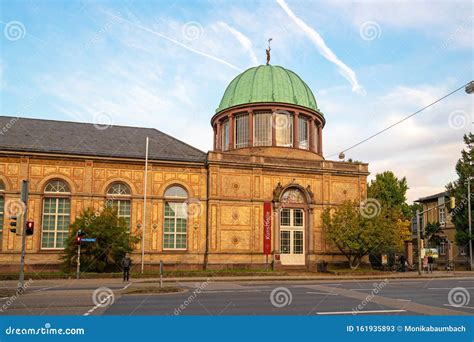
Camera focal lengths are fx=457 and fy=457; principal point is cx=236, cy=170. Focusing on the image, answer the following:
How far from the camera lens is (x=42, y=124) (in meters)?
39.2

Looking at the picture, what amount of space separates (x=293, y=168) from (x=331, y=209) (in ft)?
16.4

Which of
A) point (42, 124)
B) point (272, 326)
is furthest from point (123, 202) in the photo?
point (272, 326)

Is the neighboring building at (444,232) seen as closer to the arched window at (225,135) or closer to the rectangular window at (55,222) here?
the arched window at (225,135)

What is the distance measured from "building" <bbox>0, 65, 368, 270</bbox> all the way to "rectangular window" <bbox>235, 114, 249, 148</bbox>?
2.56 feet

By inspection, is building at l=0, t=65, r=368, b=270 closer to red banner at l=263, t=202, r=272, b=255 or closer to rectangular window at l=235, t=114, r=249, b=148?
red banner at l=263, t=202, r=272, b=255

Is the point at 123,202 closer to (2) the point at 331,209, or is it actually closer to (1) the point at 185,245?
(1) the point at 185,245

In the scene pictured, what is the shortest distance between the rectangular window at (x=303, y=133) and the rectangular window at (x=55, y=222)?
21.9 meters

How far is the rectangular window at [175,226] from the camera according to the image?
37.1 m

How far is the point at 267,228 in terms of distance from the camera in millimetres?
38375

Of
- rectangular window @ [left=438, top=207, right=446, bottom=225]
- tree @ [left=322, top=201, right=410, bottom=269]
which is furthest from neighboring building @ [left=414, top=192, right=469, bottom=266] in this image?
tree @ [left=322, top=201, right=410, bottom=269]

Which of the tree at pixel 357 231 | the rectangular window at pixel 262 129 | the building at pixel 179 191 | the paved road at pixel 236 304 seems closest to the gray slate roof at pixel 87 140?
the building at pixel 179 191

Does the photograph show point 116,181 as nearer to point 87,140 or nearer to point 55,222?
point 87,140

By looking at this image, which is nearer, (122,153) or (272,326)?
(272,326)

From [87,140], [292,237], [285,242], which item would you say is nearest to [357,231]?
[292,237]
